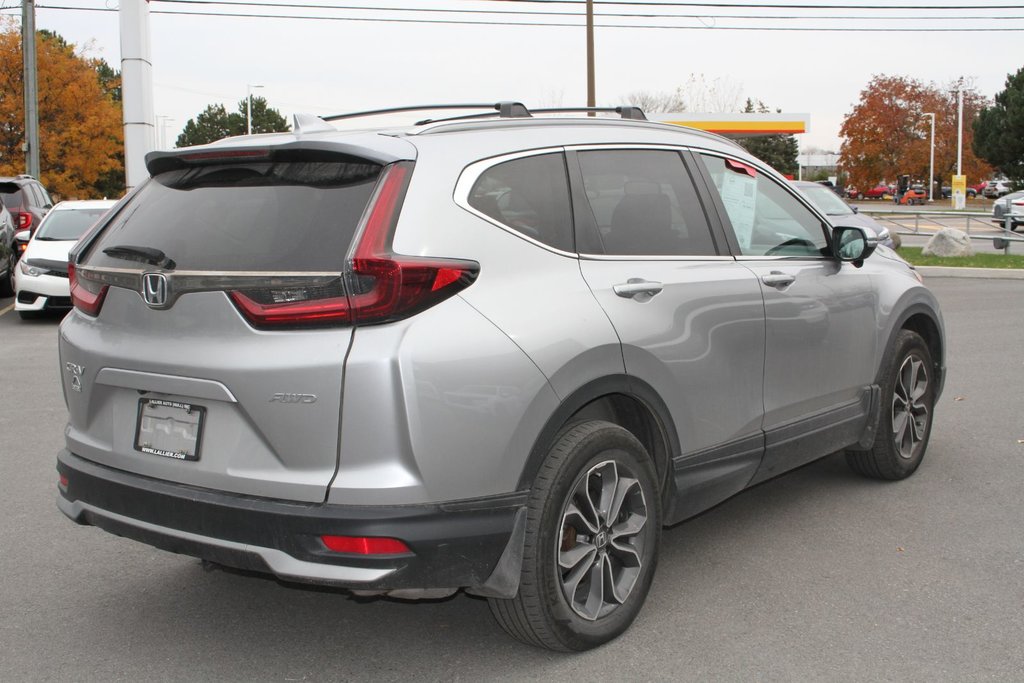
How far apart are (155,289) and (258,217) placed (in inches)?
15.7

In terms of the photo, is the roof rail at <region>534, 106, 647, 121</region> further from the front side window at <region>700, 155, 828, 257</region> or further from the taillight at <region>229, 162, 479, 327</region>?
the taillight at <region>229, 162, 479, 327</region>

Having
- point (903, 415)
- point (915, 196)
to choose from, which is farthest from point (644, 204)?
point (915, 196)

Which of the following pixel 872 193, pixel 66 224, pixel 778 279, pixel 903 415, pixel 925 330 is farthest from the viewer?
pixel 872 193

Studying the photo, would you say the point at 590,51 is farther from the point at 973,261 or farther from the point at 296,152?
the point at 296,152

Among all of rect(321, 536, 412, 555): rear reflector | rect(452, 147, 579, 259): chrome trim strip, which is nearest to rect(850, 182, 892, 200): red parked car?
rect(452, 147, 579, 259): chrome trim strip

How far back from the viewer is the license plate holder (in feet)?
10.9

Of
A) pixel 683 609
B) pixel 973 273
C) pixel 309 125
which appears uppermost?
pixel 309 125

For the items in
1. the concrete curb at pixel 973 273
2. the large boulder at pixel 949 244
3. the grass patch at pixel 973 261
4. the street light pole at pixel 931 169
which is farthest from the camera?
the street light pole at pixel 931 169

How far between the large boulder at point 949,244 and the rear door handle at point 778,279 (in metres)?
17.4

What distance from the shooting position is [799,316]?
476 cm

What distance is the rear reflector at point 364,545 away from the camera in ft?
10.2

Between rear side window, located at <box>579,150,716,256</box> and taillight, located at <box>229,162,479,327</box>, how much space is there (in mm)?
912

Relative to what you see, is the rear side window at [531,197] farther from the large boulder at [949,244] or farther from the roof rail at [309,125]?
the large boulder at [949,244]

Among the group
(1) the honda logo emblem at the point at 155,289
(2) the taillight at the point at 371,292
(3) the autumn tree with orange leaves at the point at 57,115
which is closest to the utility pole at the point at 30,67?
(3) the autumn tree with orange leaves at the point at 57,115
